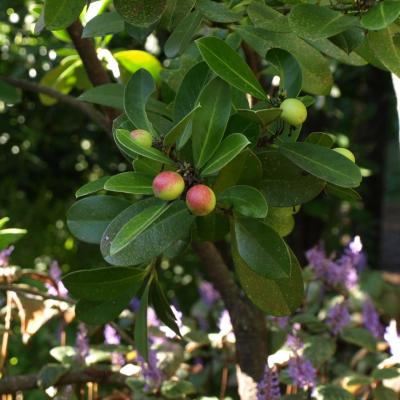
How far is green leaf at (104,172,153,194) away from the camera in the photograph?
729mm

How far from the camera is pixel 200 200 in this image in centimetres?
71

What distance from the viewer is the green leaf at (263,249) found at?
2.60 ft

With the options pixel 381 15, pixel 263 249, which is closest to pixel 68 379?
pixel 263 249

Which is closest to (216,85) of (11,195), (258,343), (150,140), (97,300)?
(150,140)

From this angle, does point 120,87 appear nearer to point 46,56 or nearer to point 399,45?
point 399,45

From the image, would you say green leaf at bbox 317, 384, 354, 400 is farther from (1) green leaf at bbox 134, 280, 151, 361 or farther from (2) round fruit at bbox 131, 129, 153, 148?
(2) round fruit at bbox 131, 129, 153, 148

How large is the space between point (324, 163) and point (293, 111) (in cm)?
6

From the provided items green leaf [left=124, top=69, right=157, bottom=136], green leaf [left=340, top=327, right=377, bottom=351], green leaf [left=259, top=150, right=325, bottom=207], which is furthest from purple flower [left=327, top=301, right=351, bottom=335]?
green leaf [left=124, top=69, right=157, bottom=136]

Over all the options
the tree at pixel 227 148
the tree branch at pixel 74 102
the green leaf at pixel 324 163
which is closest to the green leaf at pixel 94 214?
the tree at pixel 227 148

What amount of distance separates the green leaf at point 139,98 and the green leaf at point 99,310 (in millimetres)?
258

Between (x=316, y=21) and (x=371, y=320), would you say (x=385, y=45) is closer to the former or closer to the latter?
(x=316, y=21)

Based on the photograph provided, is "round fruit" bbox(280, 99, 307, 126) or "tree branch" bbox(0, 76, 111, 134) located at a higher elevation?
"round fruit" bbox(280, 99, 307, 126)

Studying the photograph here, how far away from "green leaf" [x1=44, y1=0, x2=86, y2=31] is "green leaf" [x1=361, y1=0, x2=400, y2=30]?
31 cm

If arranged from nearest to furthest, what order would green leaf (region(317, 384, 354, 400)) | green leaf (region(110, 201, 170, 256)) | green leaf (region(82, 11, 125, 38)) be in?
green leaf (region(110, 201, 170, 256)), green leaf (region(82, 11, 125, 38)), green leaf (region(317, 384, 354, 400))
